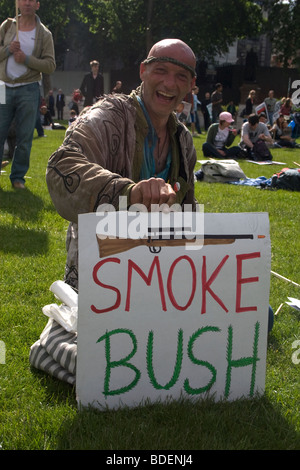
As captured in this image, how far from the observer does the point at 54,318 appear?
2561 mm

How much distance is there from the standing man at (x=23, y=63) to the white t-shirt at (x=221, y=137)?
623 cm

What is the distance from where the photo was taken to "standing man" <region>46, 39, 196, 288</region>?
2113 mm

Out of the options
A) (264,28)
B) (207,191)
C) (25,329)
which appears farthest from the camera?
(264,28)

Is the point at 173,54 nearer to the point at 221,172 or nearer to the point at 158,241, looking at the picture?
the point at 158,241

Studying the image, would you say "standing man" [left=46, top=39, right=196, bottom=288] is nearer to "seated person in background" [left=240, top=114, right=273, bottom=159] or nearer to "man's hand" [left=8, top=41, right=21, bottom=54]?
"man's hand" [left=8, top=41, right=21, bottom=54]

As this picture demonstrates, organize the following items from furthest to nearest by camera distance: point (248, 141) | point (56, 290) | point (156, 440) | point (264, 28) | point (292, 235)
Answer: point (264, 28)
point (248, 141)
point (292, 235)
point (56, 290)
point (156, 440)

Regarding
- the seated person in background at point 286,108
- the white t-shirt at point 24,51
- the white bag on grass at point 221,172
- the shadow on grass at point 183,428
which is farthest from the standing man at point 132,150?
the seated person in background at point 286,108

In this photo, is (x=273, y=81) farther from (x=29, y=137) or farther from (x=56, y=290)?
(x=56, y=290)

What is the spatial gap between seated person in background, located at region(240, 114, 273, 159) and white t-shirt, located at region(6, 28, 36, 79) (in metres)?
6.93

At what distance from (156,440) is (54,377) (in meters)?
0.63

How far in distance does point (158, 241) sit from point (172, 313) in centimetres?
27

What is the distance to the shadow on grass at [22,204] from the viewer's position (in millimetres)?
5371

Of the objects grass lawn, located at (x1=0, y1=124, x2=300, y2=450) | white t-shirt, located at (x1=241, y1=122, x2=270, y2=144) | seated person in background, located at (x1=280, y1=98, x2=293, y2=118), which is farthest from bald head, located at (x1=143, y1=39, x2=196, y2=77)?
seated person in background, located at (x1=280, y1=98, x2=293, y2=118)

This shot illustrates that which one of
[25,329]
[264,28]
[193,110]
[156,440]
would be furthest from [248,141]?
[264,28]
